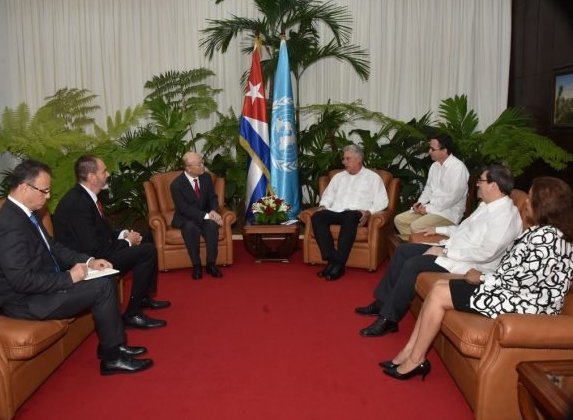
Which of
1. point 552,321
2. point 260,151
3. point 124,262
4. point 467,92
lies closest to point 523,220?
point 552,321

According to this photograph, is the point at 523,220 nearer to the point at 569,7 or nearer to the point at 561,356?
the point at 561,356

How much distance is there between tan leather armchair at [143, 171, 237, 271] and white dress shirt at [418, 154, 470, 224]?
2020 mm

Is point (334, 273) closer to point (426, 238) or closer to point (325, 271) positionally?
point (325, 271)

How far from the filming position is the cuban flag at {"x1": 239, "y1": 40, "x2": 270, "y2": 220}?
6688mm

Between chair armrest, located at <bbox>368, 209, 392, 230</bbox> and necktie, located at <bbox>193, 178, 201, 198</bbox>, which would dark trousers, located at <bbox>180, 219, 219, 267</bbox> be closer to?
necktie, located at <bbox>193, 178, 201, 198</bbox>

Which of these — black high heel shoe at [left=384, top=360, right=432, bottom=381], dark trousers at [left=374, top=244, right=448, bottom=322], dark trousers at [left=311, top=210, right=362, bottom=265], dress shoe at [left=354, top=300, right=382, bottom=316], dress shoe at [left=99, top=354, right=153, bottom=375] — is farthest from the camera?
dark trousers at [left=311, top=210, right=362, bottom=265]

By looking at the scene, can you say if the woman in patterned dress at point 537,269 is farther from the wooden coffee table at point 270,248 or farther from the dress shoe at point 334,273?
the wooden coffee table at point 270,248

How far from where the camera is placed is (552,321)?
104 inches

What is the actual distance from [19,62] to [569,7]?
705cm

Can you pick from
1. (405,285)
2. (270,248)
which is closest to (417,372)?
(405,285)

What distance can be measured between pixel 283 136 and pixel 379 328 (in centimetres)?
330

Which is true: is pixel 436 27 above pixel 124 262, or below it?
above

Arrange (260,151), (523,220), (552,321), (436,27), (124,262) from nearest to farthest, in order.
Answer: (552,321) → (523,220) → (124,262) → (260,151) → (436,27)

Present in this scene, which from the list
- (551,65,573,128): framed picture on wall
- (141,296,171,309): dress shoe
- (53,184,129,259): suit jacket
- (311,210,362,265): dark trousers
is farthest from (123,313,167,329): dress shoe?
(551,65,573,128): framed picture on wall
